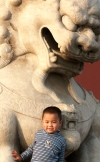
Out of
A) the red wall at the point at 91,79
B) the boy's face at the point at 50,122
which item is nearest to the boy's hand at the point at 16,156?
the boy's face at the point at 50,122

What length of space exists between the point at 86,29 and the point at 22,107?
0.46 meters

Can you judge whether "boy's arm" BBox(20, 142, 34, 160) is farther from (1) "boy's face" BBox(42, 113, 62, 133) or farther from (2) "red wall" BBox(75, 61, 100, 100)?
(2) "red wall" BBox(75, 61, 100, 100)

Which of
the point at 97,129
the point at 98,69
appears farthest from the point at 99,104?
the point at 98,69

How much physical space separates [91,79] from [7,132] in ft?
10.3

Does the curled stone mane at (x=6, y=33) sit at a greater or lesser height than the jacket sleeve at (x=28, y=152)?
greater

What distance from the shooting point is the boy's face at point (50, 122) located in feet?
8.46

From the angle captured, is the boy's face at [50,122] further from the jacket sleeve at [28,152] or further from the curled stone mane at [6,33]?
the curled stone mane at [6,33]

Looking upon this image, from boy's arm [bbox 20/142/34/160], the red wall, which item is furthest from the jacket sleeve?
the red wall

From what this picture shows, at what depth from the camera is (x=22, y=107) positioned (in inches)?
106

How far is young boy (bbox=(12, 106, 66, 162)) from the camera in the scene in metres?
2.58

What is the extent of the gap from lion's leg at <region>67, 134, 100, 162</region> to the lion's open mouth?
0.40m

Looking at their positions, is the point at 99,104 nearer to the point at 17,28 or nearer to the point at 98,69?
the point at 17,28

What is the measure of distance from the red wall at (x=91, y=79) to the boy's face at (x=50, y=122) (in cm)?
305

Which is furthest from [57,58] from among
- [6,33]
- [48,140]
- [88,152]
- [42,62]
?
[88,152]
